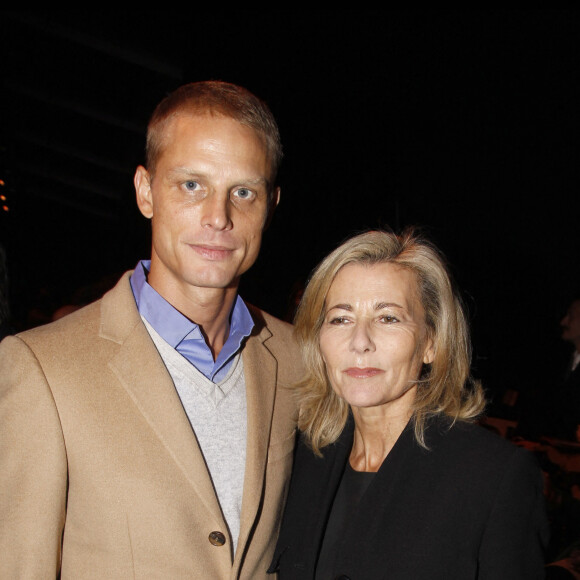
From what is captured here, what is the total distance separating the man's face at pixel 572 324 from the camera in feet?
12.9

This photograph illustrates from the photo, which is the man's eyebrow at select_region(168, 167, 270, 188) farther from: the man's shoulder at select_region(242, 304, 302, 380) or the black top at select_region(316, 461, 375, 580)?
the black top at select_region(316, 461, 375, 580)

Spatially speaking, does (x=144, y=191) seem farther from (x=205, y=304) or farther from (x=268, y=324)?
(x=268, y=324)

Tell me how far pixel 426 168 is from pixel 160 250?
253 centimetres

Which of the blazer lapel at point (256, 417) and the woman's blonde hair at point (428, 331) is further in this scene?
the woman's blonde hair at point (428, 331)

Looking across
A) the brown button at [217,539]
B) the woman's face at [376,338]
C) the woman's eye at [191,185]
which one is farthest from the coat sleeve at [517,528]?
the woman's eye at [191,185]

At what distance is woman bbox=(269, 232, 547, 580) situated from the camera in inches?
60.0

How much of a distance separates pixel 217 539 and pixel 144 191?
98 centimetres

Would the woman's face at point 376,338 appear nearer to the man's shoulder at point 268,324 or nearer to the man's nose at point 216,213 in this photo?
the man's shoulder at point 268,324

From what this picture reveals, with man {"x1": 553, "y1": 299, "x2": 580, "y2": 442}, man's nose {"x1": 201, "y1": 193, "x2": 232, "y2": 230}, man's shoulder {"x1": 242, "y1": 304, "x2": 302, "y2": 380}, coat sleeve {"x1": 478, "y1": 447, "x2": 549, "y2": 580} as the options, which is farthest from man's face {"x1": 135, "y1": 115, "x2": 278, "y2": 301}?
man {"x1": 553, "y1": 299, "x2": 580, "y2": 442}

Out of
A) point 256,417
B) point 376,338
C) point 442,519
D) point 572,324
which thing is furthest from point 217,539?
point 572,324

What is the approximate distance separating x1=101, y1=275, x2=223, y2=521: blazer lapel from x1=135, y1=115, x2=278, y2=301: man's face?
190mm

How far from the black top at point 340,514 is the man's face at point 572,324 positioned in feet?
8.53

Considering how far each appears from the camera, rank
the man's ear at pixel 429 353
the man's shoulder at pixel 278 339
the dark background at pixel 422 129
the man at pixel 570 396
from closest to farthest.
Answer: the man's ear at pixel 429 353 → the man's shoulder at pixel 278 339 → the dark background at pixel 422 129 → the man at pixel 570 396

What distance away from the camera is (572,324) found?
4.01 metres
